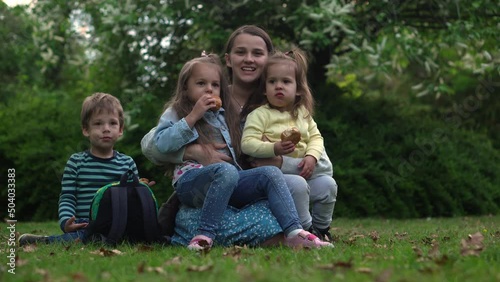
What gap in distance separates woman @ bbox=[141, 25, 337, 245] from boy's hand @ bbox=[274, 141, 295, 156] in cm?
22

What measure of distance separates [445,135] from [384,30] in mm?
2282

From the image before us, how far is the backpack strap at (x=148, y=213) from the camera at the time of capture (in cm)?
517

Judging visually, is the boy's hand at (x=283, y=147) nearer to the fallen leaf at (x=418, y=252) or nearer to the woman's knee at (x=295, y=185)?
the woman's knee at (x=295, y=185)

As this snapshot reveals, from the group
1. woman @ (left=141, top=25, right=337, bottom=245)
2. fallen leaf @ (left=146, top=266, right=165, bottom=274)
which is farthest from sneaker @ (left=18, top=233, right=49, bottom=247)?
fallen leaf @ (left=146, top=266, right=165, bottom=274)

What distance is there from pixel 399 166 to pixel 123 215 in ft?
20.1

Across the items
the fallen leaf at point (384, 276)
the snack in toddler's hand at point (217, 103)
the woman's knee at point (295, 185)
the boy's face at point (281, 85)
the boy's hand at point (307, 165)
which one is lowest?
the fallen leaf at point (384, 276)

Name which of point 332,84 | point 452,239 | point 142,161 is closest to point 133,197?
point 452,239

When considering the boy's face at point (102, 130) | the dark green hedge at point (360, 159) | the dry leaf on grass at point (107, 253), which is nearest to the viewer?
the dry leaf on grass at point (107, 253)

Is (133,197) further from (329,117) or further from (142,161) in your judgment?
(329,117)

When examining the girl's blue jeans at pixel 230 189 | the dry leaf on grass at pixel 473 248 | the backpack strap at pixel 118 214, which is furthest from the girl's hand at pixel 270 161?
the dry leaf on grass at pixel 473 248

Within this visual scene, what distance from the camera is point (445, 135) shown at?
11656 millimetres

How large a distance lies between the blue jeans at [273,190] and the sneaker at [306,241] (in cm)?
9

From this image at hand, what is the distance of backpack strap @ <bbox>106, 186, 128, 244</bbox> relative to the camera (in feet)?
16.7

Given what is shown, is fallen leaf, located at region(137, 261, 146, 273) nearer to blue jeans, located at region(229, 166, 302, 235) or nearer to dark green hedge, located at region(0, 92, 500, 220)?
blue jeans, located at region(229, 166, 302, 235)
